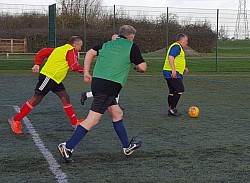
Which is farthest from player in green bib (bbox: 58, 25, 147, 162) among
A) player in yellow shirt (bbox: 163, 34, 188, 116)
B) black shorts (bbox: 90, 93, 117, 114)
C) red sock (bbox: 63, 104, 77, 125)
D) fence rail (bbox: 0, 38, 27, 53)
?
fence rail (bbox: 0, 38, 27, 53)

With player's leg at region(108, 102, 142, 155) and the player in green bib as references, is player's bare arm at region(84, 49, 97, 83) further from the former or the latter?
player's leg at region(108, 102, 142, 155)

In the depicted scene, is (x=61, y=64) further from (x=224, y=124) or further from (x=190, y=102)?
(x=190, y=102)

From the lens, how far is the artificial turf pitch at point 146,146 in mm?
6051

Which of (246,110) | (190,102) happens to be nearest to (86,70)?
(246,110)

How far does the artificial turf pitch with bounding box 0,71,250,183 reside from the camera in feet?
19.9

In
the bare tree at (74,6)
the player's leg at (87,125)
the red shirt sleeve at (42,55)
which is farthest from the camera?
the bare tree at (74,6)

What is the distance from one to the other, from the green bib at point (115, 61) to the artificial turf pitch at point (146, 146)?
1128 millimetres

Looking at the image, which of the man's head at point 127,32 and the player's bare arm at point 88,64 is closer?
the man's head at point 127,32

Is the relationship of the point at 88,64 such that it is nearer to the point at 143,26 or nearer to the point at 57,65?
the point at 57,65

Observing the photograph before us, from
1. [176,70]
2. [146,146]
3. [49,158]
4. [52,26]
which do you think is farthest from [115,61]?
[52,26]

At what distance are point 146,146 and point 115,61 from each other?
1740mm

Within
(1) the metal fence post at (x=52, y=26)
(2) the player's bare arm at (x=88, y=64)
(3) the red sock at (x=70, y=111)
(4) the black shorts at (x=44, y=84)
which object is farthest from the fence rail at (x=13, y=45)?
(2) the player's bare arm at (x=88, y=64)

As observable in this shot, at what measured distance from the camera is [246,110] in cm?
1208

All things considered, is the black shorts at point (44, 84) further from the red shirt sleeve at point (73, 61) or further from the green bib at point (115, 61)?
the green bib at point (115, 61)
